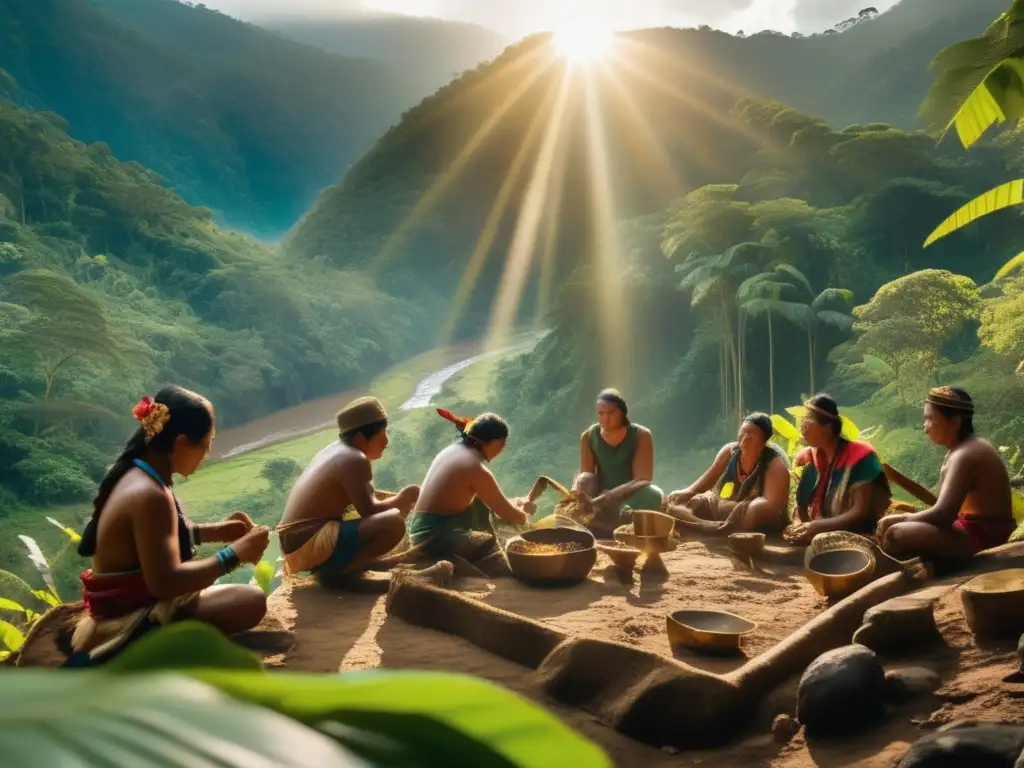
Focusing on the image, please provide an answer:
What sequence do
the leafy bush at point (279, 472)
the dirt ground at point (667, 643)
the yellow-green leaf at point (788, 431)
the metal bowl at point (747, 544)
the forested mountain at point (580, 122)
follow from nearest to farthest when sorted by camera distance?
the dirt ground at point (667, 643)
the metal bowl at point (747, 544)
the yellow-green leaf at point (788, 431)
the leafy bush at point (279, 472)
the forested mountain at point (580, 122)

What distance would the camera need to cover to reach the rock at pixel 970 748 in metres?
2.04

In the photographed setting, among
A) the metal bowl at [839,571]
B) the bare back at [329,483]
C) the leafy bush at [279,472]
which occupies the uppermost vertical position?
the bare back at [329,483]

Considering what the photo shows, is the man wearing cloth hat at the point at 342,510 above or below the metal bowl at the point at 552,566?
above

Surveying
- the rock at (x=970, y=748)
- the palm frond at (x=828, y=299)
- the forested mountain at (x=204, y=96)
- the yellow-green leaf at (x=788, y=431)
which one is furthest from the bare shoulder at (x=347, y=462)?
the forested mountain at (x=204, y=96)

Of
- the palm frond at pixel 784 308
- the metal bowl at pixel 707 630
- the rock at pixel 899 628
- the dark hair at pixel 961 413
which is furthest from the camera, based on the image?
the palm frond at pixel 784 308

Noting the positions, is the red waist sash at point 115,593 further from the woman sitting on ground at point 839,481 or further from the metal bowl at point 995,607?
the woman sitting on ground at point 839,481

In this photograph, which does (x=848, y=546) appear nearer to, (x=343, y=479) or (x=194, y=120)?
(x=343, y=479)

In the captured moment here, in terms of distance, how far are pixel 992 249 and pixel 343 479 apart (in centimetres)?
2855

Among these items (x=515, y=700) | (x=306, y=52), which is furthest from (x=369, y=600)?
(x=306, y=52)

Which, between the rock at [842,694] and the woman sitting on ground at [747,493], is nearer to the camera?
the rock at [842,694]

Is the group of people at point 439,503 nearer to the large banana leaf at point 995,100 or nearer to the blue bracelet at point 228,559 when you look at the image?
the blue bracelet at point 228,559

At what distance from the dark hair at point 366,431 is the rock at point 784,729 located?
2604mm

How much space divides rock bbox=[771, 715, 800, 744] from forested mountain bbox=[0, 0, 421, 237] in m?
64.8

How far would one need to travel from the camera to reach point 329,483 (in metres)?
4.40
